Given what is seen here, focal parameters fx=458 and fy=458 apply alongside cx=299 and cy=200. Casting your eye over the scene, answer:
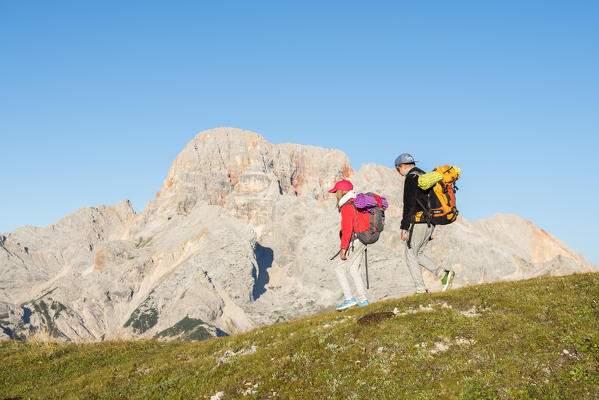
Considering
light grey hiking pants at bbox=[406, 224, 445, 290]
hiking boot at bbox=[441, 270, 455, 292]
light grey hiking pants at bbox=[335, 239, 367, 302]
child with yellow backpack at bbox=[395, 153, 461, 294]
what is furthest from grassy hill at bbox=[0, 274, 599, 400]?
child with yellow backpack at bbox=[395, 153, 461, 294]

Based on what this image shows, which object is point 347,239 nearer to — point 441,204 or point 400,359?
point 441,204

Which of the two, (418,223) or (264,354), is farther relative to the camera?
(418,223)

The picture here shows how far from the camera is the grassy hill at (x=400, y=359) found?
9359mm

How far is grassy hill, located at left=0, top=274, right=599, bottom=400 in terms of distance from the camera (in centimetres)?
936

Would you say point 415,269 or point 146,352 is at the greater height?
point 415,269

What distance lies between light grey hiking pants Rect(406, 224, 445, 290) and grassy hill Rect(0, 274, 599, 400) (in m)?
0.96

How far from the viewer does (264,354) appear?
13359mm

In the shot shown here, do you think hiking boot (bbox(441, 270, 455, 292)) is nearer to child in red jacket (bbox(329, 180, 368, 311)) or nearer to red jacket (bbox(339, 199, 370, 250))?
child in red jacket (bbox(329, 180, 368, 311))

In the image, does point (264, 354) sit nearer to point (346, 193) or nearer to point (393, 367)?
point (393, 367)

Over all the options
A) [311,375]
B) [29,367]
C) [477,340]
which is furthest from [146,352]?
[477,340]

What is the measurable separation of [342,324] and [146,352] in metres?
8.93

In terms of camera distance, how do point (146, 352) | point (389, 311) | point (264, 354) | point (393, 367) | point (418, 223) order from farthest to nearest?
point (146, 352) → point (418, 223) → point (389, 311) → point (264, 354) → point (393, 367)

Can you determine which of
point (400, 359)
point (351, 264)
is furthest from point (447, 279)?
point (400, 359)

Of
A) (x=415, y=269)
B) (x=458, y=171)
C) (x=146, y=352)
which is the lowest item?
(x=146, y=352)
